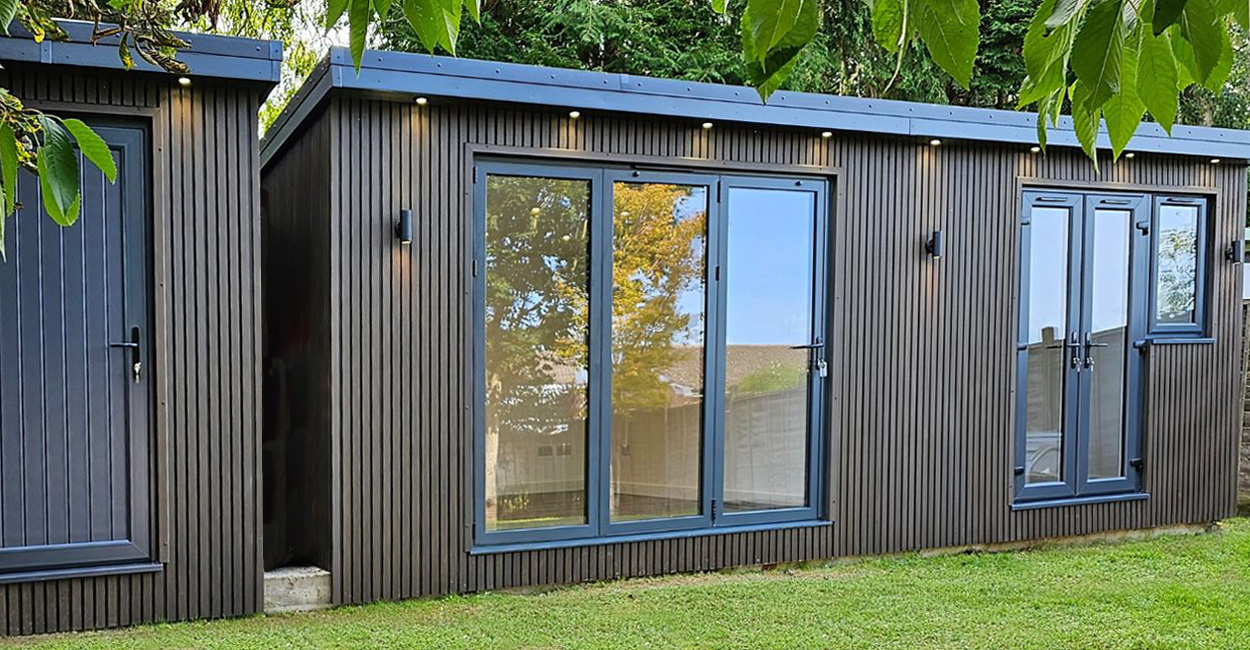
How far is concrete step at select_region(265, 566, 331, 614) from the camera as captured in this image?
439 cm

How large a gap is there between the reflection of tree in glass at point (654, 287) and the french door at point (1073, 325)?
6.64 ft

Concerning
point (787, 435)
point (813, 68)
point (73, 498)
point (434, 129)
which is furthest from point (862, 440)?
point (813, 68)

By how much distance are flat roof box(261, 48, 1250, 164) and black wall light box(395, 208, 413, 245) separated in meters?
0.52

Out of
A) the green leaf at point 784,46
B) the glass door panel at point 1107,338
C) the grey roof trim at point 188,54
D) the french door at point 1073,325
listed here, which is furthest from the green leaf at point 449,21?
the glass door panel at point 1107,338

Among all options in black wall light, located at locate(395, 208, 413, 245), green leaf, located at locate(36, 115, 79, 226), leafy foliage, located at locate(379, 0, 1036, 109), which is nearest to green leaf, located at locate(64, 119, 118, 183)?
green leaf, located at locate(36, 115, 79, 226)

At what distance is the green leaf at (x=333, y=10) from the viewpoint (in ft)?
2.43

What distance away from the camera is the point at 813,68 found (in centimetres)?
1085

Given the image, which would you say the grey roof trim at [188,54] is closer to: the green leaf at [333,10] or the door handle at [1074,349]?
the green leaf at [333,10]

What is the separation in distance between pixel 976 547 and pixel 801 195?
2.25 meters

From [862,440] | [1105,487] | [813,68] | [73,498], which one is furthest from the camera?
[813,68]

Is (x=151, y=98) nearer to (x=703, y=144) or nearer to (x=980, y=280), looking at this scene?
(x=703, y=144)

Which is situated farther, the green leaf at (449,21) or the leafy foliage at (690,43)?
the leafy foliage at (690,43)

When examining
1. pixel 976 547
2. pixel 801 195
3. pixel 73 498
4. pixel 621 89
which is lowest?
pixel 976 547

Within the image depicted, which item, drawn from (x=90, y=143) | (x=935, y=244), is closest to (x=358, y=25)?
(x=90, y=143)
